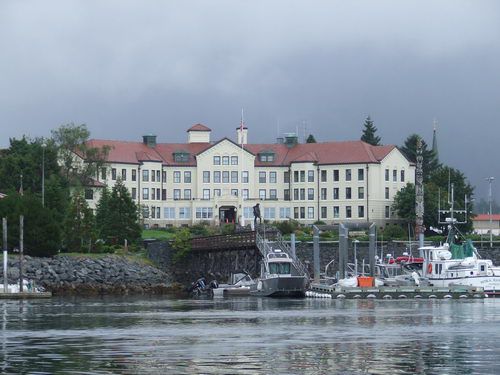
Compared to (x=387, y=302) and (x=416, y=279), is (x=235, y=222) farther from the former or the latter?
(x=387, y=302)

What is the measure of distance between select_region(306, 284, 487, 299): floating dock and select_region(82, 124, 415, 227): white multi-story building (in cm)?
6204

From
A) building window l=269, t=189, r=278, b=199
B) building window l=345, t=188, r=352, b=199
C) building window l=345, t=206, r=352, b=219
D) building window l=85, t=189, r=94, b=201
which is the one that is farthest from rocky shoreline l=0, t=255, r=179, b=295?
building window l=269, t=189, r=278, b=199

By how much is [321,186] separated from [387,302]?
72937mm

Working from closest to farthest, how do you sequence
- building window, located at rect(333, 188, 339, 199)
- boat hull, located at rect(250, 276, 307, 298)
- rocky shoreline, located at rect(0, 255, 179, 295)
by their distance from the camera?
boat hull, located at rect(250, 276, 307, 298)
rocky shoreline, located at rect(0, 255, 179, 295)
building window, located at rect(333, 188, 339, 199)

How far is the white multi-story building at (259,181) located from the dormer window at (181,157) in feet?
0.38

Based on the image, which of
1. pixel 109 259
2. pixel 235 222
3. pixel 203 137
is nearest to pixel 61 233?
pixel 109 259

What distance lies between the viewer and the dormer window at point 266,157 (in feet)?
531

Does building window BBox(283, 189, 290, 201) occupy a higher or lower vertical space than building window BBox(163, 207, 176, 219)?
higher

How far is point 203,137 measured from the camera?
16638 centimetres

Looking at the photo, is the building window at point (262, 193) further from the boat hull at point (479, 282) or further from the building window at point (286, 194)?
the boat hull at point (479, 282)

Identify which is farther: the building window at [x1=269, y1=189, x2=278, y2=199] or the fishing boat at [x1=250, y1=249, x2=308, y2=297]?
the building window at [x1=269, y1=189, x2=278, y2=199]

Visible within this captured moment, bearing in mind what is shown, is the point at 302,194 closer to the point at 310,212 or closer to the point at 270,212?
the point at 310,212

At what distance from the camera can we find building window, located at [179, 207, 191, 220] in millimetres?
160000

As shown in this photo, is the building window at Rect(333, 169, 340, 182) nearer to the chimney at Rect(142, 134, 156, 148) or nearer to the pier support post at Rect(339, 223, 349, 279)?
the chimney at Rect(142, 134, 156, 148)
